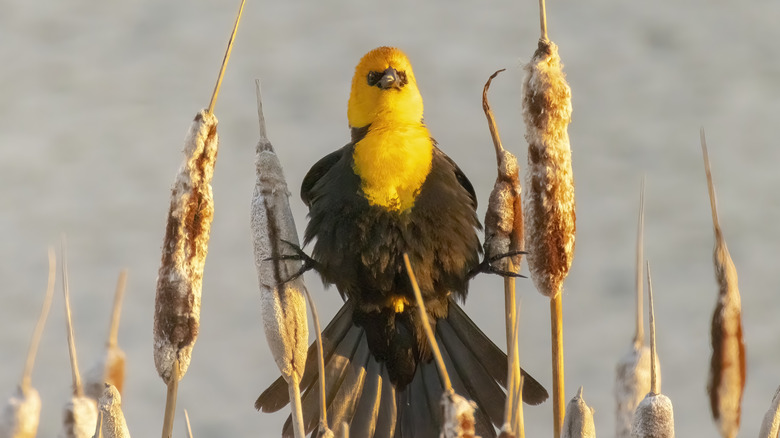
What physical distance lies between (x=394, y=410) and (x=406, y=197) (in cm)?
53

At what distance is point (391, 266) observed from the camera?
216 cm

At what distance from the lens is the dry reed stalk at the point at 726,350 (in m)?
1.19

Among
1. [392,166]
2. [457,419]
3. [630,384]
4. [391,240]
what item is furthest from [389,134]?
[457,419]

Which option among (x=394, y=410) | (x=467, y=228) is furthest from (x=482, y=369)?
(x=467, y=228)

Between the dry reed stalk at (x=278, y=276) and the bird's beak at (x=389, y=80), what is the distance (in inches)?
28.2

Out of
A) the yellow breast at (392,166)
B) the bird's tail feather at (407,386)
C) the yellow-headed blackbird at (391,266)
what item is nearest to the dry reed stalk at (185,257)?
→ the yellow-headed blackbird at (391,266)

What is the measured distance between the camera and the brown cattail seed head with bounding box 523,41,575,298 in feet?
4.44

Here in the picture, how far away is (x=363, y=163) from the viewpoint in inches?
85.0

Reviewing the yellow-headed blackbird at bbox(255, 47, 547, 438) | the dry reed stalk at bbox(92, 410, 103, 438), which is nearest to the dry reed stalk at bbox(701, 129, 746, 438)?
the dry reed stalk at bbox(92, 410, 103, 438)

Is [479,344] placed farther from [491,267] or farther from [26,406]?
[26,406]

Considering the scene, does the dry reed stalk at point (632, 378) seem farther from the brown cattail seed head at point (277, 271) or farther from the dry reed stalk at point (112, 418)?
the dry reed stalk at point (112, 418)

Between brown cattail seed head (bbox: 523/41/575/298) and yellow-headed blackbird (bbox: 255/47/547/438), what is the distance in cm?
75

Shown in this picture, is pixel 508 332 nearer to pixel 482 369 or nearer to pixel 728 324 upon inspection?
pixel 728 324

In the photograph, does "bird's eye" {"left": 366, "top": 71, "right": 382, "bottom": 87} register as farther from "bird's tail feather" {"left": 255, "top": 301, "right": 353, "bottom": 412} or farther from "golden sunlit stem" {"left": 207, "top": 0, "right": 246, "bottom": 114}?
"golden sunlit stem" {"left": 207, "top": 0, "right": 246, "bottom": 114}
